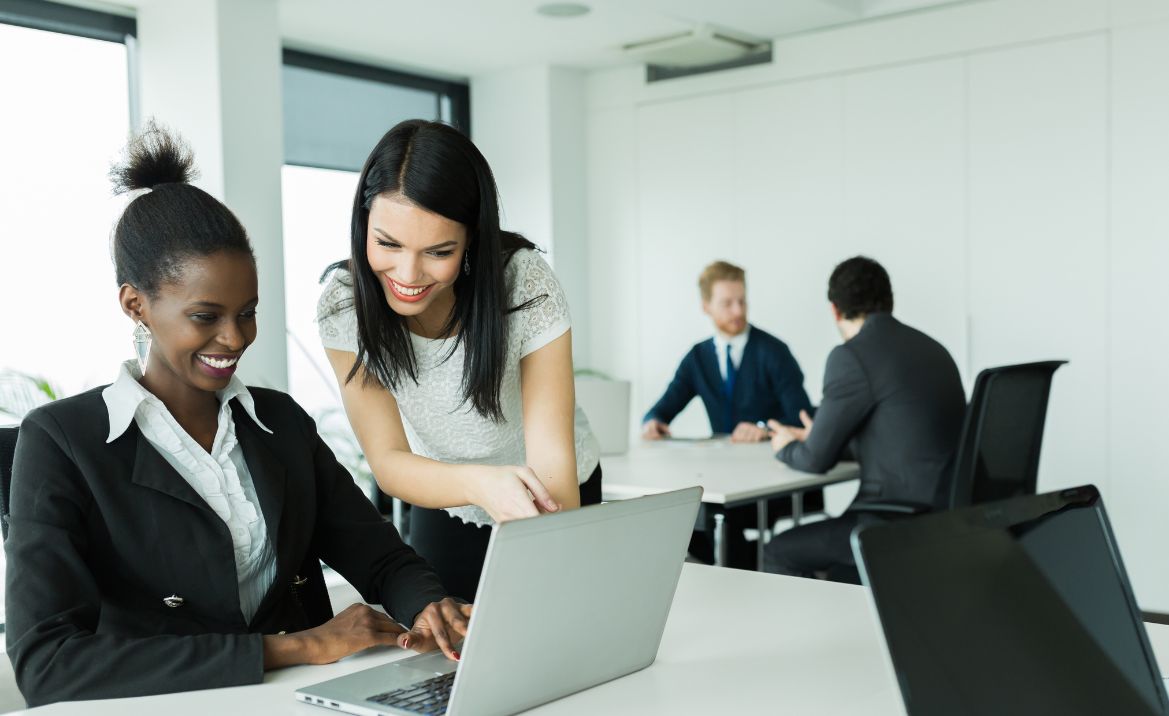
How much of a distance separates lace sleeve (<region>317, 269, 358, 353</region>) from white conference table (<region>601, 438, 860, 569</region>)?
1485 mm

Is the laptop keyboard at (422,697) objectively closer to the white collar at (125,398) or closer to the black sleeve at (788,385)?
the white collar at (125,398)

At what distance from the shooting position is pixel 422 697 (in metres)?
1.25

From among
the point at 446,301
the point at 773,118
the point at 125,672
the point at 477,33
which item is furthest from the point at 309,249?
the point at 125,672

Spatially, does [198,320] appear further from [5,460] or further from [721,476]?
[721,476]

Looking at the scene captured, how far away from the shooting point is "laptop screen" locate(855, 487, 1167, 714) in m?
0.92

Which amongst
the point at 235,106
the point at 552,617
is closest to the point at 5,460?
the point at 552,617

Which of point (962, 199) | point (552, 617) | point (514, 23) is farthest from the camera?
point (514, 23)

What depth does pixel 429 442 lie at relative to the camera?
6.66ft

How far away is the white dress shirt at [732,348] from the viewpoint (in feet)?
15.0

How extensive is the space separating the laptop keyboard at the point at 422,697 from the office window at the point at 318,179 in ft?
12.9

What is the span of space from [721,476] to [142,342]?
2223 millimetres

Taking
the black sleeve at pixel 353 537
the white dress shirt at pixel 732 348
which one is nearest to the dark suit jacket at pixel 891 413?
the white dress shirt at pixel 732 348

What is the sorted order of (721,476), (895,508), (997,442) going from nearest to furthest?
(997,442) < (895,508) < (721,476)

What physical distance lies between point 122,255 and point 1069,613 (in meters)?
1.25
